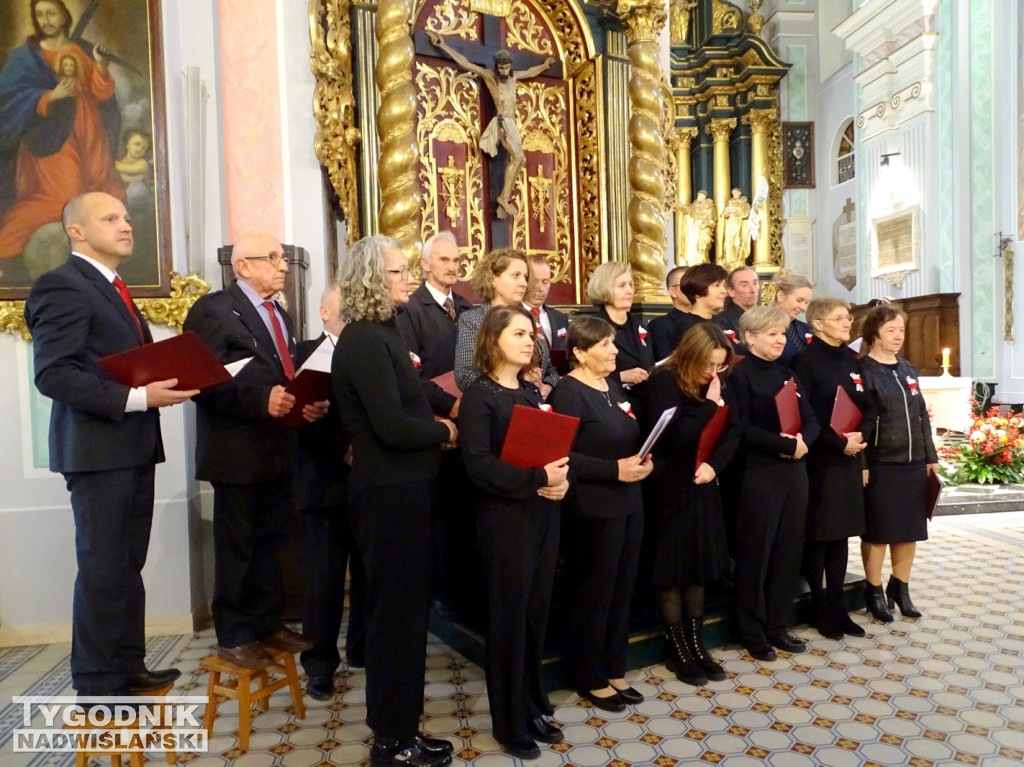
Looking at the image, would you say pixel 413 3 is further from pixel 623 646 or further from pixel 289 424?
pixel 623 646

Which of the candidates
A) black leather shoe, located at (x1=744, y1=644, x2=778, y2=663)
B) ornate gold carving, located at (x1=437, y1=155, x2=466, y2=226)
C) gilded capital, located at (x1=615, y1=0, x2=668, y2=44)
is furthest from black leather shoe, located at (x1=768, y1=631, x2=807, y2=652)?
gilded capital, located at (x1=615, y1=0, x2=668, y2=44)

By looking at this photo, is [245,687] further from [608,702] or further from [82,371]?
[608,702]

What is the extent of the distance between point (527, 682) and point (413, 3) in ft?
12.9

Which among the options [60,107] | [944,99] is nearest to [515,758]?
[60,107]

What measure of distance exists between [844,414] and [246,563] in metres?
2.75

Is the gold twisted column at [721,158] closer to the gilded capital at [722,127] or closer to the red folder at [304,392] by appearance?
the gilded capital at [722,127]

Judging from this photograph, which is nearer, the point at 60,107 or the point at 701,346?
the point at 701,346

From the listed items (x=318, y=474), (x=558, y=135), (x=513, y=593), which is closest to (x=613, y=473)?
(x=513, y=593)

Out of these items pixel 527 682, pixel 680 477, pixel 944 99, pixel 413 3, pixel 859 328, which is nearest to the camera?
pixel 527 682

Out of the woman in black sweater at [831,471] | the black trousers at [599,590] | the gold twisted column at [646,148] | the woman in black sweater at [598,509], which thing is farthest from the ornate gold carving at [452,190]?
the black trousers at [599,590]

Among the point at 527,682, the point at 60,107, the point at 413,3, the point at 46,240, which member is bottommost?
the point at 527,682

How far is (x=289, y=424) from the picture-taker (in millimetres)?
2887

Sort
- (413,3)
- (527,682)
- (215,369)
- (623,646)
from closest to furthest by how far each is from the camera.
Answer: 1. (215,369)
2. (527,682)
3. (623,646)
4. (413,3)

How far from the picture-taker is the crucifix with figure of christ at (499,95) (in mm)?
5367
